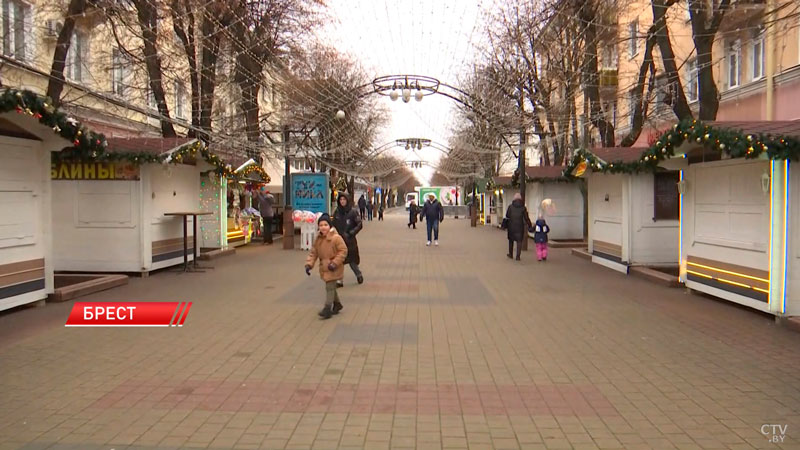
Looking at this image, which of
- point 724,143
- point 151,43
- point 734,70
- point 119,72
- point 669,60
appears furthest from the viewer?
point 734,70

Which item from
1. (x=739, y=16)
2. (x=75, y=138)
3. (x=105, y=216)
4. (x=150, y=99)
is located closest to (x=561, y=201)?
(x=739, y=16)

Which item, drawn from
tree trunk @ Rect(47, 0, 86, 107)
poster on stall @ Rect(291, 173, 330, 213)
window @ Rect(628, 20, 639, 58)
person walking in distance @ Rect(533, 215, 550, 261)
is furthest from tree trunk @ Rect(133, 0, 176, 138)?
window @ Rect(628, 20, 639, 58)

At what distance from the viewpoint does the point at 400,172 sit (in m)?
75.0

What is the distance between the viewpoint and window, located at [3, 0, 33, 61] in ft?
41.9

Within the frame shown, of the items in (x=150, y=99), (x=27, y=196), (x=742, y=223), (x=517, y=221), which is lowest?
(x=517, y=221)

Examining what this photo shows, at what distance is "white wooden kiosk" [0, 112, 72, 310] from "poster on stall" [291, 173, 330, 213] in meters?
11.9

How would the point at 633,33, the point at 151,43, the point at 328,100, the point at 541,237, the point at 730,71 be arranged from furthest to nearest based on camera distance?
1. the point at 328,100
2. the point at 730,71
3. the point at 633,33
4. the point at 541,237
5. the point at 151,43

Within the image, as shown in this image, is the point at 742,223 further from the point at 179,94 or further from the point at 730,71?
the point at 179,94

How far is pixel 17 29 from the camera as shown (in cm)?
1299

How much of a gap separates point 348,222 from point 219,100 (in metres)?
12.1

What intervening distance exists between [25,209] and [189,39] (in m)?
9.99

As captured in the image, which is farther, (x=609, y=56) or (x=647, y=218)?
(x=609, y=56)
